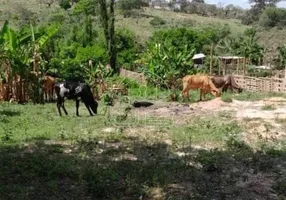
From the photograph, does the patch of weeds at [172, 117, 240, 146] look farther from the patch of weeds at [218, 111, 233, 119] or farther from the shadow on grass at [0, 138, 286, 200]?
the shadow on grass at [0, 138, 286, 200]

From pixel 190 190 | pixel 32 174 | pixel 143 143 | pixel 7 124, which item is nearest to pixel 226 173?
pixel 190 190

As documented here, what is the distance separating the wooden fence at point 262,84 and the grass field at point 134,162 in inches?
471

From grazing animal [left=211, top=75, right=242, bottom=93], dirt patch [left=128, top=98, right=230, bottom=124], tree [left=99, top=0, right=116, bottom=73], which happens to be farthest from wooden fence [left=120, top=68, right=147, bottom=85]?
dirt patch [left=128, top=98, right=230, bottom=124]

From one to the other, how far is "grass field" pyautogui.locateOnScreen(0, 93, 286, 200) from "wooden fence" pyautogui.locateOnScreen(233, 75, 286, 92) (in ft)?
39.2

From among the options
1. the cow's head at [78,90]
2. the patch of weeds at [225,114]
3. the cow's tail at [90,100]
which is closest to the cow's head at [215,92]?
the patch of weeds at [225,114]

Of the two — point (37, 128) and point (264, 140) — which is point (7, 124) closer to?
point (37, 128)

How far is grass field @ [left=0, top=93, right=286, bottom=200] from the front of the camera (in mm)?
7562

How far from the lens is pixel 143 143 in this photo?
1049 centimetres

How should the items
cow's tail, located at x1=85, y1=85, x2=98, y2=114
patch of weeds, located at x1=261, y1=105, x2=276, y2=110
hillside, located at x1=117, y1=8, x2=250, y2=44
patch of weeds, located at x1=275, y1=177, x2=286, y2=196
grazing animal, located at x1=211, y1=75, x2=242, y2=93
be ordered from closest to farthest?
1. patch of weeds, located at x1=275, y1=177, x2=286, y2=196
2. cow's tail, located at x1=85, y1=85, x2=98, y2=114
3. patch of weeds, located at x1=261, y1=105, x2=276, y2=110
4. grazing animal, located at x1=211, y1=75, x2=242, y2=93
5. hillside, located at x1=117, y1=8, x2=250, y2=44

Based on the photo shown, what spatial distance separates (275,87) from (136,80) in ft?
29.7

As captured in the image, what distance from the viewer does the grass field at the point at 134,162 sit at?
7.56 m

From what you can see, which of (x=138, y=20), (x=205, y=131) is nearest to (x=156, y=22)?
(x=138, y=20)

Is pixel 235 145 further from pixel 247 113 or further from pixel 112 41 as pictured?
pixel 112 41

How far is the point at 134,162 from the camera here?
29.1 feet
